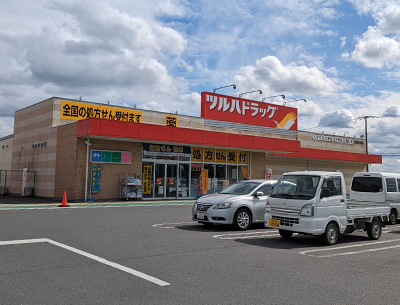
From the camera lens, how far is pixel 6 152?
3189cm

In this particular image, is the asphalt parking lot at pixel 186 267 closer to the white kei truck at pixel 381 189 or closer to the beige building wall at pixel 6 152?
the white kei truck at pixel 381 189

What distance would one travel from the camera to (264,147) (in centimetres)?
2845

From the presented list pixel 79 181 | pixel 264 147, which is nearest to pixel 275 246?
pixel 79 181

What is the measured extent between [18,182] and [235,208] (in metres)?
21.7

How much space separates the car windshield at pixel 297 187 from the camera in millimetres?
9688

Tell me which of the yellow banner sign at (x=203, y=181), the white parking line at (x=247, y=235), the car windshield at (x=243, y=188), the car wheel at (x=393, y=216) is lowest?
the white parking line at (x=247, y=235)

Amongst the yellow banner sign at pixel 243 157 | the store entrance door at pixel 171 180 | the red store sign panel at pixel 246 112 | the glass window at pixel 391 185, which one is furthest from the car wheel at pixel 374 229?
the red store sign panel at pixel 246 112

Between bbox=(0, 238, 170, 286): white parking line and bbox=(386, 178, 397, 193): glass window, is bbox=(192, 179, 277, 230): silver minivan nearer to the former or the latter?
bbox=(0, 238, 170, 286): white parking line

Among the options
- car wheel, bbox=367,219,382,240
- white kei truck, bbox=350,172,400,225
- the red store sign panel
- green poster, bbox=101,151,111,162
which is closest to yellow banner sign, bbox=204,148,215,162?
the red store sign panel

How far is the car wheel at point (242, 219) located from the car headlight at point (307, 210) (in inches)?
101

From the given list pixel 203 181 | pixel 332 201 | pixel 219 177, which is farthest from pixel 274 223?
pixel 219 177

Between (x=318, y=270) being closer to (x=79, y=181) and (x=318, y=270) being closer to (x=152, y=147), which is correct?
(x=79, y=181)

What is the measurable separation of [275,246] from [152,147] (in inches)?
648

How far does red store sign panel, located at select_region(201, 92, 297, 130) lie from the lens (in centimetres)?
3084
